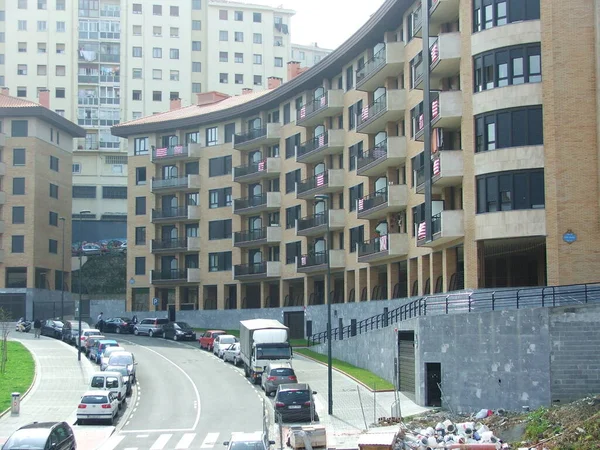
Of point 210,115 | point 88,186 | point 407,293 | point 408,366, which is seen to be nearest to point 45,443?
point 408,366

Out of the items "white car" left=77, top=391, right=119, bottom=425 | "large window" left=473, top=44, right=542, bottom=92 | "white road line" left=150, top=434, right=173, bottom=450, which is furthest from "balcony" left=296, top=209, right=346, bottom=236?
"white road line" left=150, top=434, right=173, bottom=450

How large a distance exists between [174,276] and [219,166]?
421 inches

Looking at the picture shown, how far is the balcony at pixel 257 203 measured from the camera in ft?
253

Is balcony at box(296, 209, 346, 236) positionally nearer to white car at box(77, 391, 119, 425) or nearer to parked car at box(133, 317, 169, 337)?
parked car at box(133, 317, 169, 337)

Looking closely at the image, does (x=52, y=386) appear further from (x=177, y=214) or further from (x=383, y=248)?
(x=177, y=214)

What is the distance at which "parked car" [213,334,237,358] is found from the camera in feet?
199

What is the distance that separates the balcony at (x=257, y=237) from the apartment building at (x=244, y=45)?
4190 centimetres

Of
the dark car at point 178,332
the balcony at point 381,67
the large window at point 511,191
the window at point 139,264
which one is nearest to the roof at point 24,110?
the window at point 139,264

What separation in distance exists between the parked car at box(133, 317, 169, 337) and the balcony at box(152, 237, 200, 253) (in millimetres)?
10638

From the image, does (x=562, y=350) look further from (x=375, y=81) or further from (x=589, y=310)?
(x=375, y=81)

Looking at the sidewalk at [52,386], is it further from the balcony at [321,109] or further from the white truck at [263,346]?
the balcony at [321,109]

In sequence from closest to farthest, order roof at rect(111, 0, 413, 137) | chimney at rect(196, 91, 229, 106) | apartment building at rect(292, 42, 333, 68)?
roof at rect(111, 0, 413, 137)
chimney at rect(196, 91, 229, 106)
apartment building at rect(292, 42, 333, 68)

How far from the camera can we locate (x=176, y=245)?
283 feet

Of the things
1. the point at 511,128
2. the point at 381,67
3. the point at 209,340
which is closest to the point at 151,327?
the point at 209,340
